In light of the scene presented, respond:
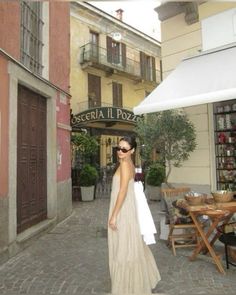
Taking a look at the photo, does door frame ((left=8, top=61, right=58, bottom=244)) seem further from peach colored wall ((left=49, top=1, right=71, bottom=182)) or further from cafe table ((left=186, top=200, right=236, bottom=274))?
cafe table ((left=186, top=200, right=236, bottom=274))

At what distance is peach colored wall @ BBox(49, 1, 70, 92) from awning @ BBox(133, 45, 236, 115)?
315 cm

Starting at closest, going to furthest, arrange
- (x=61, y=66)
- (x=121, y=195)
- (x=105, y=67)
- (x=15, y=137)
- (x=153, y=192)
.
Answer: (x=121, y=195), (x=15, y=137), (x=61, y=66), (x=153, y=192), (x=105, y=67)

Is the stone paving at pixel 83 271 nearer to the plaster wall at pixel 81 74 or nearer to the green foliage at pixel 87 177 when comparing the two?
the green foliage at pixel 87 177

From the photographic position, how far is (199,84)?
545cm

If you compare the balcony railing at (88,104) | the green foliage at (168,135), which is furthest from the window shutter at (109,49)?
the green foliage at (168,135)

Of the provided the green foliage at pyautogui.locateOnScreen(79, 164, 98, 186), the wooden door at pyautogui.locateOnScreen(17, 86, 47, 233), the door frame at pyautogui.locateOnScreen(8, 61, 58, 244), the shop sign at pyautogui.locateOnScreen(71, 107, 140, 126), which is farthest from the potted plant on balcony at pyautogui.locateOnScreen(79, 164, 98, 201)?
the wooden door at pyautogui.locateOnScreen(17, 86, 47, 233)

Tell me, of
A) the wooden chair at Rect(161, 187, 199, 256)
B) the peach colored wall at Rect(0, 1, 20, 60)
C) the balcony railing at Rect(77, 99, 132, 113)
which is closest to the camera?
the wooden chair at Rect(161, 187, 199, 256)

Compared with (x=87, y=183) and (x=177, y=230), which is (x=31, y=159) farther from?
(x=87, y=183)

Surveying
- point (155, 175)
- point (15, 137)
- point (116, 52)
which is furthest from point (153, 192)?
point (116, 52)

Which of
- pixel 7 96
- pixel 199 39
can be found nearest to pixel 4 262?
pixel 7 96

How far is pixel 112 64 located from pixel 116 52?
1.49 metres

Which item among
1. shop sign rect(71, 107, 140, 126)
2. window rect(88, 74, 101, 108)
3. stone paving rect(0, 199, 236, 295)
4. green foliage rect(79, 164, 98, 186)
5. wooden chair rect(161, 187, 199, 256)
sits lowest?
stone paving rect(0, 199, 236, 295)

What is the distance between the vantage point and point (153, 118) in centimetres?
641

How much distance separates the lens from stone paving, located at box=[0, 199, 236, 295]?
4043 millimetres
